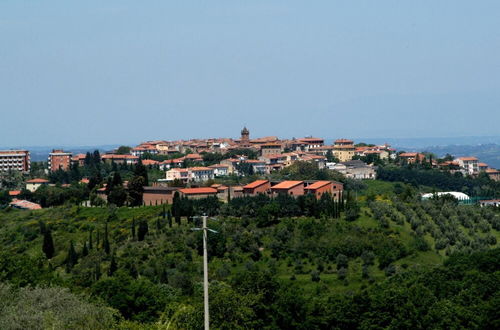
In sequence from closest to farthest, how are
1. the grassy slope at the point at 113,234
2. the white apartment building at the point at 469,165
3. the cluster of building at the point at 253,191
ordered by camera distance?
the grassy slope at the point at 113,234 < the cluster of building at the point at 253,191 < the white apartment building at the point at 469,165

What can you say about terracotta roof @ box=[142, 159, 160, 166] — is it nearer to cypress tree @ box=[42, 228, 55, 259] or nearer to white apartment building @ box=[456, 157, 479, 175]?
cypress tree @ box=[42, 228, 55, 259]

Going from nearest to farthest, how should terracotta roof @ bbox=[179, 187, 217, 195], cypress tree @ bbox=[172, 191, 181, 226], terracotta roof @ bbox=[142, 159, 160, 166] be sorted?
cypress tree @ bbox=[172, 191, 181, 226]
terracotta roof @ bbox=[179, 187, 217, 195]
terracotta roof @ bbox=[142, 159, 160, 166]

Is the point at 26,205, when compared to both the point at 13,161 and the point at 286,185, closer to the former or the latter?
the point at 286,185

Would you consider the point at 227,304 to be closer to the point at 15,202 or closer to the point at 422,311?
the point at 422,311

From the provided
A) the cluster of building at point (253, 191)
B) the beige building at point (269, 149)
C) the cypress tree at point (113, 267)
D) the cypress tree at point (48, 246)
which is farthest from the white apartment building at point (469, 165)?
the cypress tree at point (113, 267)

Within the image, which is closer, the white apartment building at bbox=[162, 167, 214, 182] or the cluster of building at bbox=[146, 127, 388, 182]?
the white apartment building at bbox=[162, 167, 214, 182]

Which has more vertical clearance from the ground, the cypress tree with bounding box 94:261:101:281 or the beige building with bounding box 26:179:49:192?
the beige building with bounding box 26:179:49:192

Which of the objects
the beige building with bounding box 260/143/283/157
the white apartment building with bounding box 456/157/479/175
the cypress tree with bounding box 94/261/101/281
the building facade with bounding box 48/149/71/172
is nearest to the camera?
the cypress tree with bounding box 94/261/101/281

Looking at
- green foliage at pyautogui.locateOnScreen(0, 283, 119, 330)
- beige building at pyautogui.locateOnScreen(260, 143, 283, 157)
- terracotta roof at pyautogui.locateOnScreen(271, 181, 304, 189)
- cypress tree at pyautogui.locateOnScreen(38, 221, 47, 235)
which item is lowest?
cypress tree at pyautogui.locateOnScreen(38, 221, 47, 235)

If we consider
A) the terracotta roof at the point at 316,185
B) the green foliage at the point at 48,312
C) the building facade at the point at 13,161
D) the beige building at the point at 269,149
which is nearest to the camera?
the green foliage at the point at 48,312

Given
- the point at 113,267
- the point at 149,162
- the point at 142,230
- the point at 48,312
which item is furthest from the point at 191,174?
the point at 48,312

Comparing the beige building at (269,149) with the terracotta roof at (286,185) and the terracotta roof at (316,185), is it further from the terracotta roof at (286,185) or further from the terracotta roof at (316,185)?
the terracotta roof at (316,185)

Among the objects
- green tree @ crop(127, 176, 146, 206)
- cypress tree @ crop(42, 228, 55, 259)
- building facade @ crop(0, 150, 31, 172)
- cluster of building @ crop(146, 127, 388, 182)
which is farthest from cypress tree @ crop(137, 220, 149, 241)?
building facade @ crop(0, 150, 31, 172)
